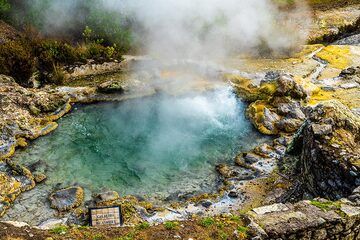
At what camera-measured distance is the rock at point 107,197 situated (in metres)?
10.5

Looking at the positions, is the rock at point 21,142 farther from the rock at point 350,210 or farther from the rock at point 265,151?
the rock at point 350,210

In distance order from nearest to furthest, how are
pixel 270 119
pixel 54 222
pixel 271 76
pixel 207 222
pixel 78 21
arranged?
pixel 207 222
pixel 54 222
pixel 270 119
pixel 271 76
pixel 78 21

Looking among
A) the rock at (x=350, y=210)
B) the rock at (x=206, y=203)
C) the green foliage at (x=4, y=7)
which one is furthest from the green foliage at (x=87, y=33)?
the rock at (x=350, y=210)

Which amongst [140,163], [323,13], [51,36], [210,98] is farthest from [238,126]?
[323,13]

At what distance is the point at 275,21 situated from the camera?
22875 millimetres

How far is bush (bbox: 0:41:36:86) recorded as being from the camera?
1620 centimetres

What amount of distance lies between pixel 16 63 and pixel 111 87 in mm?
3732

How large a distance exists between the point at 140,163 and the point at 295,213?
238 inches

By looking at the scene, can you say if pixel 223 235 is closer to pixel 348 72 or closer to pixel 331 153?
pixel 331 153

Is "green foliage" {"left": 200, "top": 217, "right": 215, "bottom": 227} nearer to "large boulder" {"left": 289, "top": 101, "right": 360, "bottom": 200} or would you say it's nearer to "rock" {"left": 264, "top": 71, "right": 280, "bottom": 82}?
"large boulder" {"left": 289, "top": 101, "right": 360, "bottom": 200}

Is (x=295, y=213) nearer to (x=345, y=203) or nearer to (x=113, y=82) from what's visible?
(x=345, y=203)

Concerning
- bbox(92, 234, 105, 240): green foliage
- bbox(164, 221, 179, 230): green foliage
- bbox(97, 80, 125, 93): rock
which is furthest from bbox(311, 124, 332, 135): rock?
bbox(97, 80, 125, 93): rock

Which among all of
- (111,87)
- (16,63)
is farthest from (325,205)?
(16,63)

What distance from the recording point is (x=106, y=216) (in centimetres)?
927
